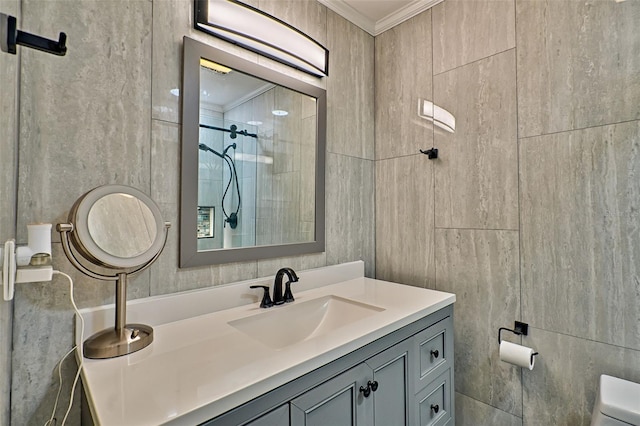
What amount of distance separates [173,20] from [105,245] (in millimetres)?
883

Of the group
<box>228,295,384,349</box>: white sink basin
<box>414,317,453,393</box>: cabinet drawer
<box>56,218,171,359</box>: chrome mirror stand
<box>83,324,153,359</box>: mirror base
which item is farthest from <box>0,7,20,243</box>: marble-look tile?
<box>414,317,453,393</box>: cabinet drawer

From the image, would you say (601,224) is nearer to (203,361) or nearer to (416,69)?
(416,69)

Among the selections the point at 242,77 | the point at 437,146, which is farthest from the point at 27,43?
the point at 437,146

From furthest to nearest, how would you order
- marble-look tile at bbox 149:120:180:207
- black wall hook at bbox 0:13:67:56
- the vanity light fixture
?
the vanity light fixture → marble-look tile at bbox 149:120:180:207 → black wall hook at bbox 0:13:67:56

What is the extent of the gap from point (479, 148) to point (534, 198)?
14.1 inches

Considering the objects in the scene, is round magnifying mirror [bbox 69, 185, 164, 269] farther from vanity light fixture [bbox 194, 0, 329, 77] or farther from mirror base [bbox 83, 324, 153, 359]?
vanity light fixture [bbox 194, 0, 329, 77]

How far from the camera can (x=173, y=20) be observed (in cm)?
117

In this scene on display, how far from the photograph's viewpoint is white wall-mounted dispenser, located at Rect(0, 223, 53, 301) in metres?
0.71

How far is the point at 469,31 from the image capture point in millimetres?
1606

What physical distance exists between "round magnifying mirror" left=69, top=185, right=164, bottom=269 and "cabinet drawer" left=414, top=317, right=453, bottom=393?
1.07 m

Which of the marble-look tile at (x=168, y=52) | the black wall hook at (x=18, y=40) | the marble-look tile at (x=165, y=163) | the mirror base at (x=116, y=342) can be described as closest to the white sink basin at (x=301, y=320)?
the mirror base at (x=116, y=342)

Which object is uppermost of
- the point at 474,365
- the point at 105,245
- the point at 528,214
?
the point at 528,214

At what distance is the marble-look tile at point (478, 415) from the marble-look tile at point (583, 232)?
497 mm

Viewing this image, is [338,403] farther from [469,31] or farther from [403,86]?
[469,31]
